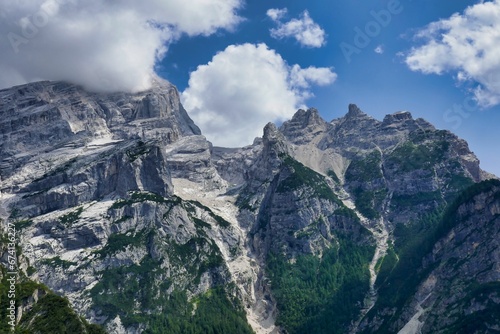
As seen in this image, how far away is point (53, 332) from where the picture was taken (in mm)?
199250

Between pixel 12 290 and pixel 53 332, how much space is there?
2185 cm

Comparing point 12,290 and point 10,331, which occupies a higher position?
point 12,290

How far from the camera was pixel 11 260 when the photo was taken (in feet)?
633


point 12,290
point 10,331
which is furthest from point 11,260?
point 10,331

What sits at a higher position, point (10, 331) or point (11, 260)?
point (11, 260)

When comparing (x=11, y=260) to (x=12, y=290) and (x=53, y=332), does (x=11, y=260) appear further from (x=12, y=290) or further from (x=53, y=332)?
(x=53, y=332)

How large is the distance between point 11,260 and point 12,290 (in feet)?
33.1

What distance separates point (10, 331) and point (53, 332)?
19954 mm

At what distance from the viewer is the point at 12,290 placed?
190 meters

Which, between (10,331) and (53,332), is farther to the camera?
(53,332)

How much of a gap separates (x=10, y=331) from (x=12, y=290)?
1418cm

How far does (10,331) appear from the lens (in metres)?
182

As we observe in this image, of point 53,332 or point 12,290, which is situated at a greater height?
point 12,290

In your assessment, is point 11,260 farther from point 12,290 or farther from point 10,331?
point 10,331
